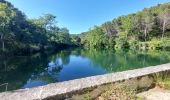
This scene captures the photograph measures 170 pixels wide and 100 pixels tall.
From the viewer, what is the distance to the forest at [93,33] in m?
38.4

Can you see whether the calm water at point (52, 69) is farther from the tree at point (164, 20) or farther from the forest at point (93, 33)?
the tree at point (164, 20)

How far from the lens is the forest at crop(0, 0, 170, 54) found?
3844cm

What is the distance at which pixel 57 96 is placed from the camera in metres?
2.76

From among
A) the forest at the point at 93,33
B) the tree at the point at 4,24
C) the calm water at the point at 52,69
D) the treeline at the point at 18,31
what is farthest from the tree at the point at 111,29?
the calm water at the point at 52,69

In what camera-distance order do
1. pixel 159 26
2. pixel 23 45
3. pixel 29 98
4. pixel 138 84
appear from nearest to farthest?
pixel 29 98, pixel 138 84, pixel 23 45, pixel 159 26

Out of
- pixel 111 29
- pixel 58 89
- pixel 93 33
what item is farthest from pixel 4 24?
pixel 93 33

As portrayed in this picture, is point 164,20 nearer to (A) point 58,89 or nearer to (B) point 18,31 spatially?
(B) point 18,31

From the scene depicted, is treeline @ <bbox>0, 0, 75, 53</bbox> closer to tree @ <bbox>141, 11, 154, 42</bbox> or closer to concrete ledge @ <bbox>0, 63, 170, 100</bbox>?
tree @ <bbox>141, 11, 154, 42</bbox>

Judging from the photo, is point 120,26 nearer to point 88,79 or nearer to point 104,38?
point 104,38

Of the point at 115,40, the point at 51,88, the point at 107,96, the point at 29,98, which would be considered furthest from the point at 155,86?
the point at 115,40

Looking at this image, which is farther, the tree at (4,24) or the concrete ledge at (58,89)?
the tree at (4,24)

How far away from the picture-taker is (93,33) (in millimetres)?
82125

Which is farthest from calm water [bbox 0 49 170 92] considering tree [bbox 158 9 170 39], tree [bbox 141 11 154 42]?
tree [bbox 158 9 170 39]

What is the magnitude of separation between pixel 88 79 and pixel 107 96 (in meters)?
0.41
